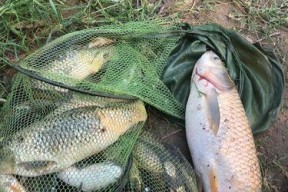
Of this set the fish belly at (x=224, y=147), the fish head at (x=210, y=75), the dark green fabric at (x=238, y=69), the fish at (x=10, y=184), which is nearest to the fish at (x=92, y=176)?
the fish at (x=10, y=184)

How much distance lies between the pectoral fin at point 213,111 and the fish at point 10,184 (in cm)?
124

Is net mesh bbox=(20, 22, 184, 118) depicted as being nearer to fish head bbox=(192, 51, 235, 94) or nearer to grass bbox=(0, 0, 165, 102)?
fish head bbox=(192, 51, 235, 94)

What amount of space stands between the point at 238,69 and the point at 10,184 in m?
1.73

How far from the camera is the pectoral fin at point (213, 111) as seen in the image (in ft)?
12.0

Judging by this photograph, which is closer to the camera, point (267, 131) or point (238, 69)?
point (238, 69)

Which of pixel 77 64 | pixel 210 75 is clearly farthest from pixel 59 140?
pixel 210 75

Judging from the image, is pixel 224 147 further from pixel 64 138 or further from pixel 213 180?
pixel 64 138

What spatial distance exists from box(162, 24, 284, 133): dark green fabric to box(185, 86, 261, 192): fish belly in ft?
0.60

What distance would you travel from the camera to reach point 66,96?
3377mm

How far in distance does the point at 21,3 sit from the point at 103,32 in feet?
2.33

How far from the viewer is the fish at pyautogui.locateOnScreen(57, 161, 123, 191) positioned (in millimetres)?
3145

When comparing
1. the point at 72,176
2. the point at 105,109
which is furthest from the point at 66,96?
the point at 72,176

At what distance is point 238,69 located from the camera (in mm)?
3957

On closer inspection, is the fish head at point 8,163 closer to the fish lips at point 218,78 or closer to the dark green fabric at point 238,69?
the dark green fabric at point 238,69
